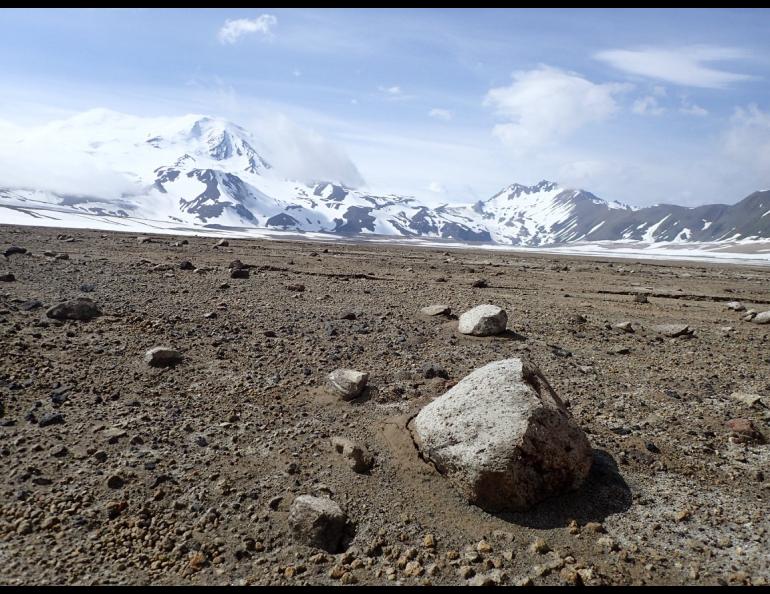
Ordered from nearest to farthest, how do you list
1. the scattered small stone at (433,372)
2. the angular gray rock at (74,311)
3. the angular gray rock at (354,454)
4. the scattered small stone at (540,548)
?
1. the scattered small stone at (540,548)
2. the angular gray rock at (354,454)
3. the scattered small stone at (433,372)
4. the angular gray rock at (74,311)

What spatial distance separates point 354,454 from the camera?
24.2 feet

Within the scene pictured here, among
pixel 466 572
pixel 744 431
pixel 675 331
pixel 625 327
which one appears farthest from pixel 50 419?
pixel 675 331

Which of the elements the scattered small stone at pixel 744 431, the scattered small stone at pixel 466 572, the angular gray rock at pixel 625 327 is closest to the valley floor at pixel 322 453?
the scattered small stone at pixel 466 572

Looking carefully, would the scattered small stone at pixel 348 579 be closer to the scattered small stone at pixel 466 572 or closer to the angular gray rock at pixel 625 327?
the scattered small stone at pixel 466 572

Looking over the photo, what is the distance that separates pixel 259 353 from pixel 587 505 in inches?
277

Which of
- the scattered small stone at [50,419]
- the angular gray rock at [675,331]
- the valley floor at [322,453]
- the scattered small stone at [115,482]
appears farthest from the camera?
the angular gray rock at [675,331]

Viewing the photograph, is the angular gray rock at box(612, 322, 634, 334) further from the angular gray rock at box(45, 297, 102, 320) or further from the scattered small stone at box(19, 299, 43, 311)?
the scattered small stone at box(19, 299, 43, 311)

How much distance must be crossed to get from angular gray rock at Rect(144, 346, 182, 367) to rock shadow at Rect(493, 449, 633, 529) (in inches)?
268

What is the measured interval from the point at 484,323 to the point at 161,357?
7.51 metres

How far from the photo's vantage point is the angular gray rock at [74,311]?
38.7ft

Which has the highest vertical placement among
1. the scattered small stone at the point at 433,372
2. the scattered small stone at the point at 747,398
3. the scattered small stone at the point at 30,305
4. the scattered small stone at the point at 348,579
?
the scattered small stone at the point at 30,305

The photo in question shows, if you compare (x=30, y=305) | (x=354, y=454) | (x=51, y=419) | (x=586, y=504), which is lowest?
(x=586, y=504)

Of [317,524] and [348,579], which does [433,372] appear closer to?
[317,524]

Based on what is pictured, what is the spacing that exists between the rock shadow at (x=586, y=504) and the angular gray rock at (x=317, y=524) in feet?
6.57
